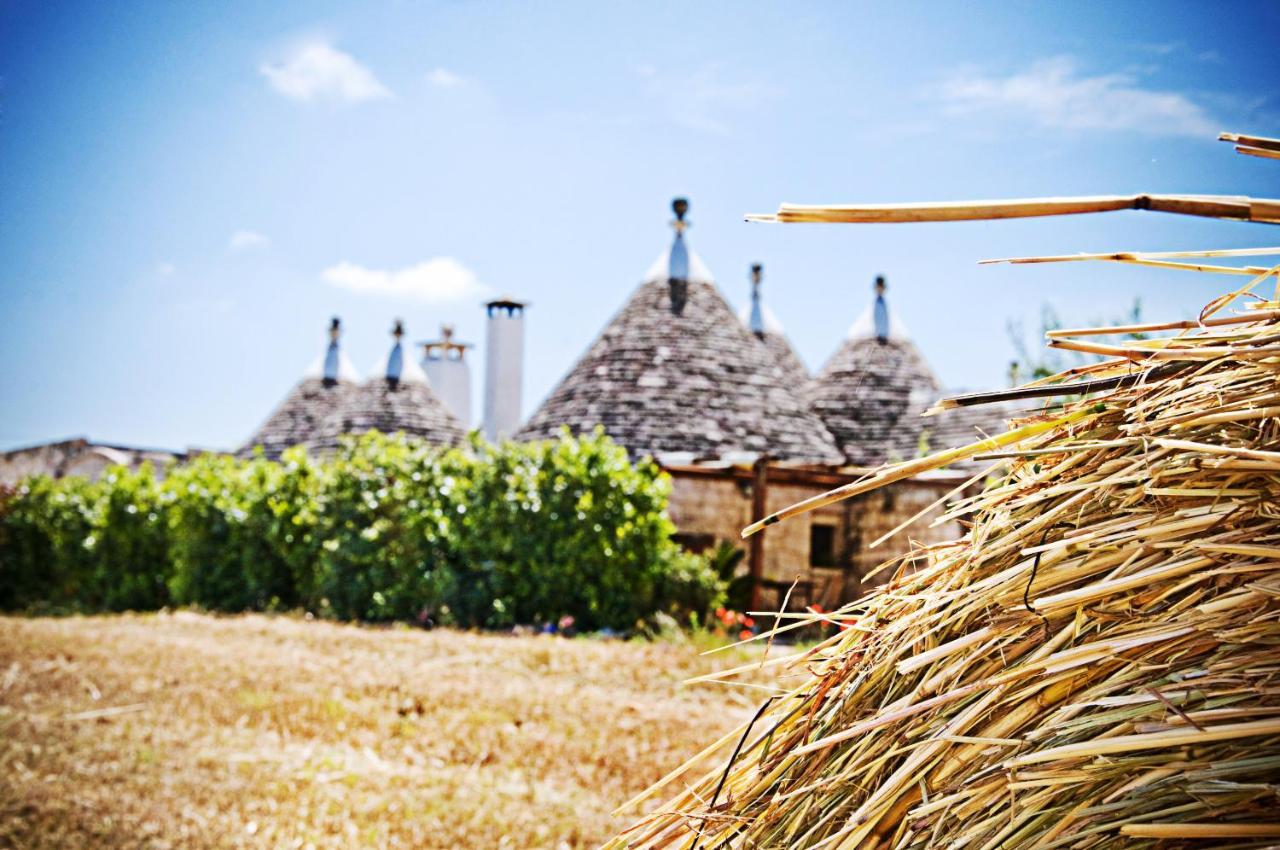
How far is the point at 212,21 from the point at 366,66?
4.06 metres

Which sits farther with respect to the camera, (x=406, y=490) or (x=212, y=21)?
(x=406, y=490)

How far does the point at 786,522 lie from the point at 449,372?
1956 cm

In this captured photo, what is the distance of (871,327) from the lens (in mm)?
24312

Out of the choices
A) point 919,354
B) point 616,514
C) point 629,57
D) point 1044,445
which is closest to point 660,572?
point 616,514

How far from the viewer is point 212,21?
364 inches

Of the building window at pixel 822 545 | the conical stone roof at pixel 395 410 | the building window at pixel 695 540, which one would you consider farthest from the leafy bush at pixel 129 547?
the building window at pixel 822 545

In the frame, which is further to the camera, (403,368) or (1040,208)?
(403,368)

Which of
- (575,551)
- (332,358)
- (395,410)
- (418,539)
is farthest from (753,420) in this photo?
(332,358)

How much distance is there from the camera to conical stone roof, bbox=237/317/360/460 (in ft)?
85.5

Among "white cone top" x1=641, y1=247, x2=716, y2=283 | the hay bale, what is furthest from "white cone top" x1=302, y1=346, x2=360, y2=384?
the hay bale

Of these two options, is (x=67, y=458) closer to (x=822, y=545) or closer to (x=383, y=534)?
(x=383, y=534)

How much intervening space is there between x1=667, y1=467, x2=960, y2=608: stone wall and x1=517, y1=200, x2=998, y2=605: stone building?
0.07 ft

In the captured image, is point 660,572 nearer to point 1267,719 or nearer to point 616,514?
point 616,514

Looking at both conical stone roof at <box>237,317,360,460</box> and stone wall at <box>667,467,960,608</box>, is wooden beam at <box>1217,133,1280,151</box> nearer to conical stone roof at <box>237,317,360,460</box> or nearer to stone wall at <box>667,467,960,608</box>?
stone wall at <box>667,467,960,608</box>
